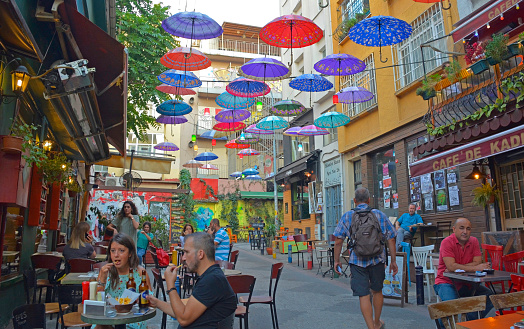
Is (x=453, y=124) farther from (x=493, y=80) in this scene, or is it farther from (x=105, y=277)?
(x=105, y=277)

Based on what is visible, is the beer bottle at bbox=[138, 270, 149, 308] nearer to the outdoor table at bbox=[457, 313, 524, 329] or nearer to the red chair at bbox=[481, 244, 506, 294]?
the outdoor table at bbox=[457, 313, 524, 329]

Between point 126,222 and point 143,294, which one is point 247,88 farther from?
point 143,294

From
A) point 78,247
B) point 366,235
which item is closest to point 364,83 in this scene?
point 366,235

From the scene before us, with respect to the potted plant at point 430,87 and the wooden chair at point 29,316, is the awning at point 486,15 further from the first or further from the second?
the wooden chair at point 29,316

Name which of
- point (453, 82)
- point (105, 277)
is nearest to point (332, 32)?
point (453, 82)

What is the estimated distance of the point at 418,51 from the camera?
12859mm

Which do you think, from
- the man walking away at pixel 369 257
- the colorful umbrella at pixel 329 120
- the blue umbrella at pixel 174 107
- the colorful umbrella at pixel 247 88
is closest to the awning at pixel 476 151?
the man walking away at pixel 369 257

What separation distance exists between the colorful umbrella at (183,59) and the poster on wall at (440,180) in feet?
24.7

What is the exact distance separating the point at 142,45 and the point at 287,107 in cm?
588

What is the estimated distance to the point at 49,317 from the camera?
24.5 feet

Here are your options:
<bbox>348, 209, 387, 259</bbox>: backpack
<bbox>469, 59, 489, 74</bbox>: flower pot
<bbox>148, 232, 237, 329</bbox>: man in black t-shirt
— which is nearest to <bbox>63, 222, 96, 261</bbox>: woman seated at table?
<bbox>348, 209, 387, 259</bbox>: backpack

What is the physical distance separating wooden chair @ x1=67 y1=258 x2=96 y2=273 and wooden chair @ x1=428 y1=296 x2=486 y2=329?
18.5ft

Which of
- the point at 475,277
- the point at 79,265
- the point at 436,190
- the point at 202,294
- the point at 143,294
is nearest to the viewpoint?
the point at 202,294

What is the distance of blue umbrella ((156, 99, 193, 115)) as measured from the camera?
1425 cm
